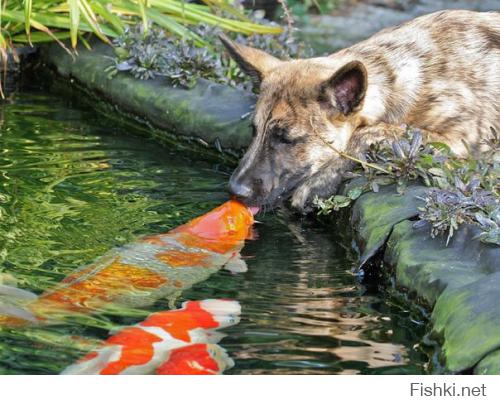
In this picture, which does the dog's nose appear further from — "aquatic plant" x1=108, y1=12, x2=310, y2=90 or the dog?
"aquatic plant" x1=108, y1=12, x2=310, y2=90

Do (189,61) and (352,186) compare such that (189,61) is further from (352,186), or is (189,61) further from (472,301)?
(472,301)

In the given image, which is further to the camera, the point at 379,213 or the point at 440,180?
the point at 379,213

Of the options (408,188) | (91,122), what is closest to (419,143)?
(408,188)

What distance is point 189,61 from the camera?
8891 millimetres

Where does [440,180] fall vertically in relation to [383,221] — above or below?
above

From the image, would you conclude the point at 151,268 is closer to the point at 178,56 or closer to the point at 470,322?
the point at 470,322

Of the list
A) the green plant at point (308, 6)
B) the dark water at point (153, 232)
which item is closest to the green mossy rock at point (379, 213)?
the dark water at point (153, 232)

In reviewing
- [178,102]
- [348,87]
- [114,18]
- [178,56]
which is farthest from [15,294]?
[114,18]

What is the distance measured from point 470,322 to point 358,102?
2.39m

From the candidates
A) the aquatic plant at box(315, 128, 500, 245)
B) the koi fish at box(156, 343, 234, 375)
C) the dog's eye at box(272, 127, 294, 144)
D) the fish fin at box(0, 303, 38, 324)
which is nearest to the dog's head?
the dog's eye at box(272, 127, 294, 144)

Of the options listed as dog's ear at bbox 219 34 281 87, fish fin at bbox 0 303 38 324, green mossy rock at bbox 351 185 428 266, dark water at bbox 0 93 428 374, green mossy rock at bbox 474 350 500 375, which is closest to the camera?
green mossy rock at bbox 474 350 500 375

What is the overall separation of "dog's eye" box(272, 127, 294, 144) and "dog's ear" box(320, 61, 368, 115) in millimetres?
325

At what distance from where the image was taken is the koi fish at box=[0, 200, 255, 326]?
17.0ft

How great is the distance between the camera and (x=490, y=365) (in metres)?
4.29
